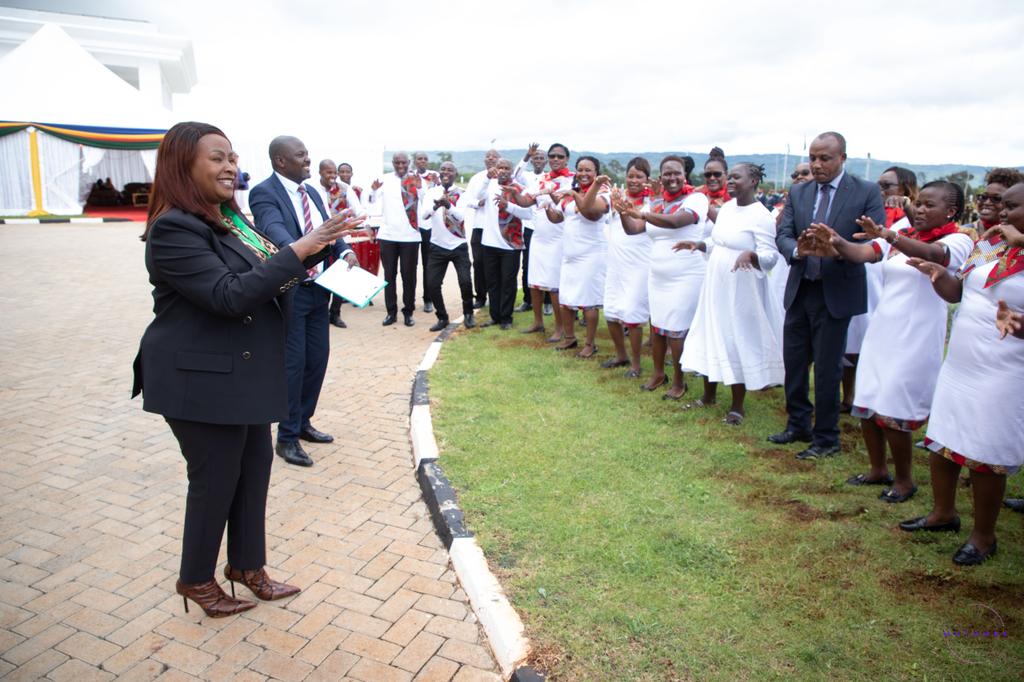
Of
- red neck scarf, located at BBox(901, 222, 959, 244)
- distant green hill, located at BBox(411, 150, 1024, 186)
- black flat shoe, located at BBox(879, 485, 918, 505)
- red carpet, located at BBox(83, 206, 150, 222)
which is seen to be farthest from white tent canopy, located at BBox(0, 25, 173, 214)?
black flat shoe, located at BBox(879, 485, 918, 505)

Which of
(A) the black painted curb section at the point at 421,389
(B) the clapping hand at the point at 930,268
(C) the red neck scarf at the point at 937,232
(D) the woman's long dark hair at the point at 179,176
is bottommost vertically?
(A) the black painted curb section at the point at 421,389

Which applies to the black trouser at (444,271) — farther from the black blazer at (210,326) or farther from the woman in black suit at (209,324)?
the black blazer at (210,326)

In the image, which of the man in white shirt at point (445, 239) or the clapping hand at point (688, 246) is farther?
the man in white shirt at point (445, 239)

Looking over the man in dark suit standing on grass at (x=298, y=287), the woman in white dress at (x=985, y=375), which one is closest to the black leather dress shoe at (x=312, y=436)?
the man in dark suit standing on grass at (x=298, y=287)

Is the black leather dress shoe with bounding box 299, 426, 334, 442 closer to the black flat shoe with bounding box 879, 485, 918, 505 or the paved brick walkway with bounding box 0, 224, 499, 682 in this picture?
the paved brick walkway with bounding box 0, 224, 499, 682

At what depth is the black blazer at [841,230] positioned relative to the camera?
4977 mm

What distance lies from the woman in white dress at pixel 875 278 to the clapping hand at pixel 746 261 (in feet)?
3.75

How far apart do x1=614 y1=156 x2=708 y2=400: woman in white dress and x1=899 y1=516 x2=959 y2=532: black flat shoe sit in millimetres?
2755

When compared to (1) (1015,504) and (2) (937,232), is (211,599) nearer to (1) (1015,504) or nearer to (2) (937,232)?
(2) (937,232)

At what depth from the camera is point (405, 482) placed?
16.6 ft

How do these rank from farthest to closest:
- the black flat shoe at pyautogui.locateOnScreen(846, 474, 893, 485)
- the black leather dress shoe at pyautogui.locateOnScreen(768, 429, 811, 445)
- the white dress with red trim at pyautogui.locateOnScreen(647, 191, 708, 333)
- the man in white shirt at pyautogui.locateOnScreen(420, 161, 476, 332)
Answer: the man in white shirt at pyautogui.locateOnScreen(420, 161, 476, 332) → the white dress with red trim at pyautogui.locateOnScreen(647, 191, 708, 333) → the black leather dress shoe at pyautogui.locateOnScreen(768, 429, 811, 445) → the black flat shoe at pyautogui.locateOnScreen(846, 474, 893, 485)

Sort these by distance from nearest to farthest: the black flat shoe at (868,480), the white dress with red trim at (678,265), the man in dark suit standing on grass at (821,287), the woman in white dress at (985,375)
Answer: the woman in white dress at (985,375) → the black flat shoe at (868,480) → the man in dark suit standing on grass at (821,287) → the white dress with red trim at (678,265)

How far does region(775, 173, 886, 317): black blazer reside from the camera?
196 inches

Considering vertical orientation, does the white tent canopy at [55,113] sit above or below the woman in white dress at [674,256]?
above
